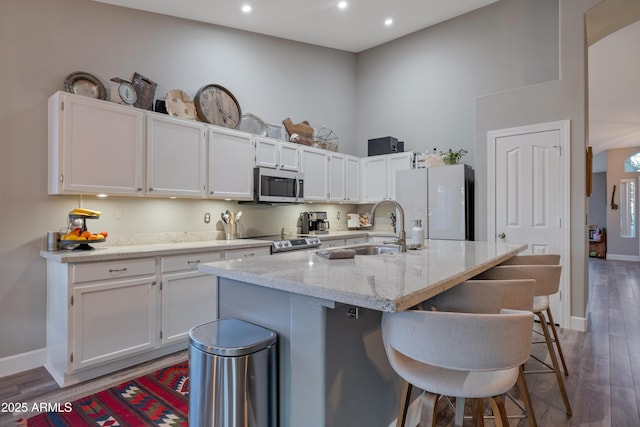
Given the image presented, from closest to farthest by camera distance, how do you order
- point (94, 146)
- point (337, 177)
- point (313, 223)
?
point (94, 146) → point (313, 223) → point (337, 177)

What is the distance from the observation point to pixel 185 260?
296 centimetres

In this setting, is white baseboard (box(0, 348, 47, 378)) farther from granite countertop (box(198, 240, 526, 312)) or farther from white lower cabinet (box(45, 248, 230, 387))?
granite countertop (box(198, 240, 526, 312))

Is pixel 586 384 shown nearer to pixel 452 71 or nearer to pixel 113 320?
pixel 113 320

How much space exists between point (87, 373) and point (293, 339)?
2053 mm

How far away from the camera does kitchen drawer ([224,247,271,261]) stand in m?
3.29

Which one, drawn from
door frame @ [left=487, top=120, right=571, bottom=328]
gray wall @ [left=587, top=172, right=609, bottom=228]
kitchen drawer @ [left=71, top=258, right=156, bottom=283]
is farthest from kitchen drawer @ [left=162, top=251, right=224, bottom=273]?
gray wall @ [left=587, top=172, right=609, bottom=228]

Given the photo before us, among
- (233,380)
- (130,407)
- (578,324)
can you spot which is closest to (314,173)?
(130,407)

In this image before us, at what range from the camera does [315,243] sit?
13.4 feet

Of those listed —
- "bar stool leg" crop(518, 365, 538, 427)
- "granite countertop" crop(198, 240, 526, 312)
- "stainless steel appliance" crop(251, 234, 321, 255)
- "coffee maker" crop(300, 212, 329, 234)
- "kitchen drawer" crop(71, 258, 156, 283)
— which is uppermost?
"coffee maker" crop(300, 212, 329, 234)

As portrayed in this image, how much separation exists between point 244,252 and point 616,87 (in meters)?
6.43

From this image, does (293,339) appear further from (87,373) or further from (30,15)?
(30,15)

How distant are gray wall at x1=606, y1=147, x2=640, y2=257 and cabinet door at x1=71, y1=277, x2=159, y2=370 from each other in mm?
11029

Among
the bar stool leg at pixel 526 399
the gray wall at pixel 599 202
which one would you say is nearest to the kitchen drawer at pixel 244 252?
the bar stool leg at pixel 526 399

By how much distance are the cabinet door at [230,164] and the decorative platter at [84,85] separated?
3.22 ft
